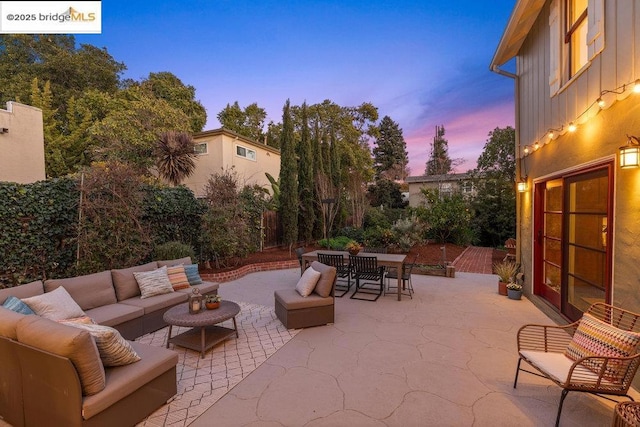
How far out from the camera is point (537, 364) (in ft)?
9.11

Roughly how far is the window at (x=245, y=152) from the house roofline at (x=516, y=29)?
39.1 feet

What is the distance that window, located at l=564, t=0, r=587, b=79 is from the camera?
14.2 feet

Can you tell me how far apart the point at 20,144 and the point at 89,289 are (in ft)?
31.2

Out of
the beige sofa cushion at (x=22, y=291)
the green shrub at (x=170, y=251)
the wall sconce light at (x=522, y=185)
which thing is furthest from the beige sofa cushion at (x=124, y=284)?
the wall sconce light at (x=522, y=185)

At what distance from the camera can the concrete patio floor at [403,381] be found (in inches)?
104

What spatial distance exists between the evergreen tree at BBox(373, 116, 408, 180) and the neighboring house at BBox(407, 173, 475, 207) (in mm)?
6631

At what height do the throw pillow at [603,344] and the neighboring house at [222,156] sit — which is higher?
the neighboring house at [222,156]

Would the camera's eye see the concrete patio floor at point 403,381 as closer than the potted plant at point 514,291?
Yes

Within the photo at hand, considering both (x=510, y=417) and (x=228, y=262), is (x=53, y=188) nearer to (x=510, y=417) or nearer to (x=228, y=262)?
(x=228, y=262)

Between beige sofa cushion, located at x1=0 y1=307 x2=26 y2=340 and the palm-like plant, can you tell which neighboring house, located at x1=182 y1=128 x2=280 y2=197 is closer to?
the palm-like plant

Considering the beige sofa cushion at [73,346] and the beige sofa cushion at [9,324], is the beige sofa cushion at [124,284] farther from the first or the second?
the beige sofa cushion at [73,346]

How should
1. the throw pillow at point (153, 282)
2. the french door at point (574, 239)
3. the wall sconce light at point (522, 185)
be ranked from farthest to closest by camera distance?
the wall sconce light at point (522, 185) < the throw pillow at point (153, 282) < the french door at point (574, 239)

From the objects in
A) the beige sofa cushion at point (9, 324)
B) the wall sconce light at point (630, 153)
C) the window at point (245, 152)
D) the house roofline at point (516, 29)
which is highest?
the house roofline at point (516, 29)

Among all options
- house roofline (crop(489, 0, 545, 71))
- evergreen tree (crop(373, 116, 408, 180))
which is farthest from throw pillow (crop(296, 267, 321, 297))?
evergreen tree (crop(373, 116, 408, 180))
